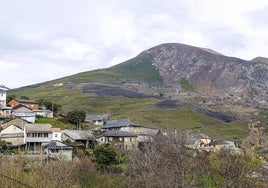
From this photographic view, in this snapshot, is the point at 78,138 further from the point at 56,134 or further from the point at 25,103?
the point at 25,103

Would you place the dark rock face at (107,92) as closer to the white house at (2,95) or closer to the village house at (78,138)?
the white house at (2,95)

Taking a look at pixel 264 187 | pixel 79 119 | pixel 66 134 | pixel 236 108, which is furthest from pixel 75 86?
pixel 264 187

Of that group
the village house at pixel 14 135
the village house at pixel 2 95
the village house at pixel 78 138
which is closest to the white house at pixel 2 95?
the village house at pixel 2 95

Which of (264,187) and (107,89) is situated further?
(107,89)

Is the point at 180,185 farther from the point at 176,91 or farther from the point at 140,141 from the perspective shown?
the point at 176,91

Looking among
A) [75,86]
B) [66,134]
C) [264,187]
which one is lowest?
[264,187]

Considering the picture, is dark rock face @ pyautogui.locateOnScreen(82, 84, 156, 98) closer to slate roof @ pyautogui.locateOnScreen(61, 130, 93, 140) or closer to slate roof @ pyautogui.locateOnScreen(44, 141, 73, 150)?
slate roof @ pyautogui.locateOnScreen(61, 130, 93, 140)

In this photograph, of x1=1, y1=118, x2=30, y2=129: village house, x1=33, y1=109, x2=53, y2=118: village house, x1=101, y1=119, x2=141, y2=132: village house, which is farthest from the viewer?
x1=33, y1=109, x2=53, y2=118: village house

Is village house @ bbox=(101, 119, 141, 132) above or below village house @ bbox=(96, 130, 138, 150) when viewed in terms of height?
above

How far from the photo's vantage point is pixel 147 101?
12375 cm

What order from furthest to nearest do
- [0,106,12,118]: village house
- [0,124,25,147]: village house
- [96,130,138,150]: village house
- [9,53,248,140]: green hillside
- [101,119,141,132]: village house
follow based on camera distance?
[9,53,248,140]: green hillside → [0,106,12,118]: village house → [101,119,141,132]: village house → [96,130,138,150]: village house → [0,124,25,147]: village house

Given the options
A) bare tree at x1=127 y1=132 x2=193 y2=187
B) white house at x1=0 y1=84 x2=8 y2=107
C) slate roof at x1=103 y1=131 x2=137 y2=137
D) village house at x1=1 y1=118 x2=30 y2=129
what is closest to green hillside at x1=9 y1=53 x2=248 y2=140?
village house at x1=1 y1=118 x2=30 y2=129

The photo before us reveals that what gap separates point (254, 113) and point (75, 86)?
2779 inches

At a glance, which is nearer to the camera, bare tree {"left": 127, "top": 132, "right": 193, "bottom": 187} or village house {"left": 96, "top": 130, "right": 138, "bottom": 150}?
bare tree {"left": 127, "top": 132, "right": 193, "bottom": 187}
